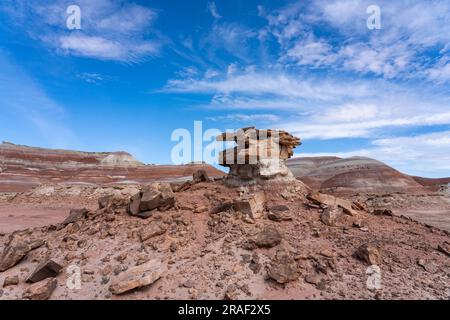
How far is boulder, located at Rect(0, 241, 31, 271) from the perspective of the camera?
238 inches

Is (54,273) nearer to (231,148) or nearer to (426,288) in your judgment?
(231,148)

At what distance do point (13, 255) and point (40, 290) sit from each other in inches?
73.3

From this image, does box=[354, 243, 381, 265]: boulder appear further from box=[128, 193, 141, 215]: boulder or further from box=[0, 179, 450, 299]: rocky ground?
box=[128, 193, 141, 215]: boulder

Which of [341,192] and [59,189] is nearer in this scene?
[59,189]

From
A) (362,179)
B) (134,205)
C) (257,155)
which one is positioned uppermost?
(257,155)

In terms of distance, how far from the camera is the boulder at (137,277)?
15.4 ft

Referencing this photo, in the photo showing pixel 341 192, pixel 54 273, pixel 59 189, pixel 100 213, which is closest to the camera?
pixel 54 273

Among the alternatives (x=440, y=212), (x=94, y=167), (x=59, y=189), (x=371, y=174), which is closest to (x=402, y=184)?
(x=371, y=174)

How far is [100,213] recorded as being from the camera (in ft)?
24.7

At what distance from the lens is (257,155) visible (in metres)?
7.89

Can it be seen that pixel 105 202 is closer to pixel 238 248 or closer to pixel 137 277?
pixel 137 277

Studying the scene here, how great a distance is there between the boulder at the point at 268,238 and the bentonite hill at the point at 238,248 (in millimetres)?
22

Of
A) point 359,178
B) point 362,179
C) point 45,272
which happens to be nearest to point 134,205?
point 45,272
